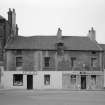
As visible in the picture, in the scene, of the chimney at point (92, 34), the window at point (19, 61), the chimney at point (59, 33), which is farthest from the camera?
the chimney at point (92, 34)

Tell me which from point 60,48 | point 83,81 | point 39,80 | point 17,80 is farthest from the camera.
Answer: point 83,81

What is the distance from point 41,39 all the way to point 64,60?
A: 578cm

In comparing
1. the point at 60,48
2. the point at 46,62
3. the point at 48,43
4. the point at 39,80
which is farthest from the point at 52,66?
the point at 48,43

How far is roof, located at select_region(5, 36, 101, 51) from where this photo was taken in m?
45.2

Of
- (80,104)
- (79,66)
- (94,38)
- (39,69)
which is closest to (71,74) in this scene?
(79,66)

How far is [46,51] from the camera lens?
44875 millimetres

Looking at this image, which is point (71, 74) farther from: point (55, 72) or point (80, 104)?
point (80, 104)

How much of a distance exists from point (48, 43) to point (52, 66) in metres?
4.17

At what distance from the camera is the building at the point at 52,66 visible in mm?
44250

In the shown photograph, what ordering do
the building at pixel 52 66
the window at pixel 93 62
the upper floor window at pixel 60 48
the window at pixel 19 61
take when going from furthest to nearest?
the window at pixel 93 62, the upper floor window at pixel 60 48, the window at pixel 19 61, the building at pixel 52 66

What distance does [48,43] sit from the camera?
46781 millimetres

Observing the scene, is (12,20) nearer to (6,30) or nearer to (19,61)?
(6,30)

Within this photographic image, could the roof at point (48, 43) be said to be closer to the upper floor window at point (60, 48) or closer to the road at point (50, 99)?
the upper floor window at point (60, 48)

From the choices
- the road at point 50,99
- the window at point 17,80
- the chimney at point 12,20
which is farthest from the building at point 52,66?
the road at point 50,99
